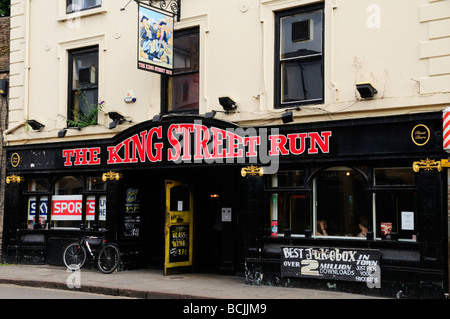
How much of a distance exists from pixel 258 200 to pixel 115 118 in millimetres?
4632

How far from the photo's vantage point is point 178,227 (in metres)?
15.1

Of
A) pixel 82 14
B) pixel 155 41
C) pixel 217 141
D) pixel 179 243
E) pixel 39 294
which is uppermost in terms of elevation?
pixel 82 14

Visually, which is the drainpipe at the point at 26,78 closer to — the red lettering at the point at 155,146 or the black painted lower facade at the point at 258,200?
the black painted lower facade at the point at 258,200

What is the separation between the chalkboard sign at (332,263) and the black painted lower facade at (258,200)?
2 centimetres

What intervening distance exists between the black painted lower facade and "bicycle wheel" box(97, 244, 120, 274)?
35 centimetres

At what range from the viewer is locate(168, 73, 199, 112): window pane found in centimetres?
1478

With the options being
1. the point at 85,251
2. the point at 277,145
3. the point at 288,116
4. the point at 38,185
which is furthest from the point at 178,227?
the point at 38,185

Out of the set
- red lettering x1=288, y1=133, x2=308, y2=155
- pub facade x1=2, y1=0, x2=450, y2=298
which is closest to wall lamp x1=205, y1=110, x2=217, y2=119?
pub facade x1=2, y1=0, x2=450, y2=298

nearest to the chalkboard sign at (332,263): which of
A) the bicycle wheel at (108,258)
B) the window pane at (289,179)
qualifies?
the window pane at (289,179)

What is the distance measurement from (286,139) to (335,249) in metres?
2.58

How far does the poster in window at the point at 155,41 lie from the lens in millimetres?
13477

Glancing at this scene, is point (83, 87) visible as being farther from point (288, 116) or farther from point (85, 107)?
point (288, 116)

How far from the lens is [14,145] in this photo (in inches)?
685
